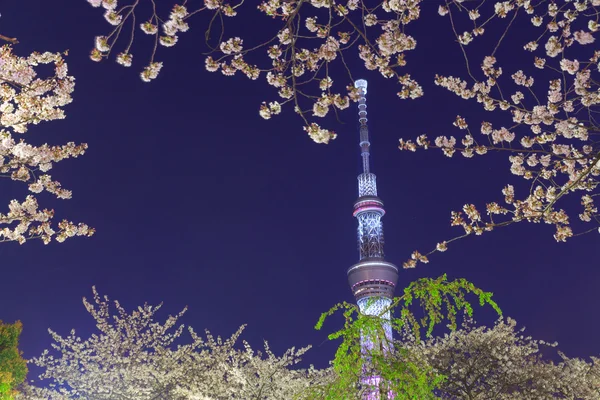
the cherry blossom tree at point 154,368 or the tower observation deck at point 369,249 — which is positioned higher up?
the tower observation deck at point 369,249

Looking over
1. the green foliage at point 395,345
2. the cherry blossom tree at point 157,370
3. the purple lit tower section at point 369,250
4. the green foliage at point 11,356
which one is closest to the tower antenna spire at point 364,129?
the purple lit tower section at point 369,250

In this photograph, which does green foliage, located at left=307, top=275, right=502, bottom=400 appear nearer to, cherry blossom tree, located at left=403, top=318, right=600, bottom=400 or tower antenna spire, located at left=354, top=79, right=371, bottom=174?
cherry blossom tree, located at left=403, top=318, right=600, bottom=400

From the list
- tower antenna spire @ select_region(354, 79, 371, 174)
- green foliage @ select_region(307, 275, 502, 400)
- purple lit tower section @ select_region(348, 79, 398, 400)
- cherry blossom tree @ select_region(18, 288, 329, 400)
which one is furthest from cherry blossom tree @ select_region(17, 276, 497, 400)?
tower antenna spire @ select_region(354, 79, 371, 174)

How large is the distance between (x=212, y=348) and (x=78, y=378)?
506cm

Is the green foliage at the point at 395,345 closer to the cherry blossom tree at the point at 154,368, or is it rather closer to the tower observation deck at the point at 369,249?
the cherry blossom tree at the point at 154,368

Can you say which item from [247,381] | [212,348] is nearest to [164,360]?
[212,348]

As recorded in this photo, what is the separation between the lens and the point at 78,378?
21.2 m

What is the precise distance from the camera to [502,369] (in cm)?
2083

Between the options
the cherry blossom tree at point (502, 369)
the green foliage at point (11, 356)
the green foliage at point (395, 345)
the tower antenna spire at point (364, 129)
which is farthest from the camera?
the tower antenna spire at point (364, 129)

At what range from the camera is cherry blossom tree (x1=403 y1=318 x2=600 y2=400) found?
20.1 m

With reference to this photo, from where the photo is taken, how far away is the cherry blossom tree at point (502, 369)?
2011 centimetres

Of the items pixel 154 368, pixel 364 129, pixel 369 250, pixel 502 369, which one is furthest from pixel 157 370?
pixel 364 129

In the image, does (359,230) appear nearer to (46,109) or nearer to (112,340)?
(112,340)

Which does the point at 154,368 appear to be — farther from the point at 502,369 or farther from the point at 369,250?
the point at 369,250
